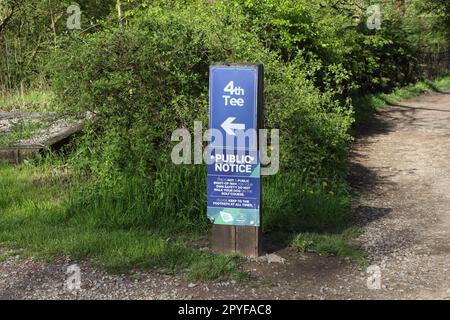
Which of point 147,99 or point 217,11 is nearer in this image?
point 147,99

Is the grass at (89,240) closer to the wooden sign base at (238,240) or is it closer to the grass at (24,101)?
the wooden sign base at (238,240)

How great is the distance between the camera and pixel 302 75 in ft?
27.1

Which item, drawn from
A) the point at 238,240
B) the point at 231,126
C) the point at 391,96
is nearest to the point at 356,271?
the point at 238,240

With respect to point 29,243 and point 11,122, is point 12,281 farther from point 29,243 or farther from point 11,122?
point 11,122

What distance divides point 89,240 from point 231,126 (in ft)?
5.29

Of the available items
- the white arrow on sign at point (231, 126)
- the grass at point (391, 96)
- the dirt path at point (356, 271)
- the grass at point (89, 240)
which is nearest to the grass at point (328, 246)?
the dirt path at point (356, 271)

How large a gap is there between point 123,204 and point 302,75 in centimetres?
311

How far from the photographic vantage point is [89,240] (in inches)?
221

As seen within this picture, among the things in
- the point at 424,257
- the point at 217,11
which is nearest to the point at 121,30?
the point at 217,11

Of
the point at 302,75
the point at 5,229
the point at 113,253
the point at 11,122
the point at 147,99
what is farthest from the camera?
the point at 11,122

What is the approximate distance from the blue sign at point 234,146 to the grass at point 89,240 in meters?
0.44

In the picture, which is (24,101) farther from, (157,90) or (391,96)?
(391,96)

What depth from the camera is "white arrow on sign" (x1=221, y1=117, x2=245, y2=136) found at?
5.32 m

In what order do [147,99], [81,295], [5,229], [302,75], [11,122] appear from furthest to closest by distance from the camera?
[11,122] < [302,75] < [147,99] < [5,229] < [81,295]
